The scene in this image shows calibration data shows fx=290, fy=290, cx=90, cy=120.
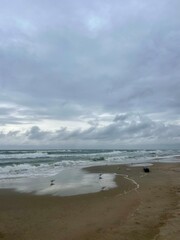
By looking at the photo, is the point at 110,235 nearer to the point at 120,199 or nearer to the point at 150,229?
the point at 150,229

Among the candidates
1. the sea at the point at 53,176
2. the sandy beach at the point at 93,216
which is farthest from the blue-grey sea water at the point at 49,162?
the sandy beach at the point at 93,216

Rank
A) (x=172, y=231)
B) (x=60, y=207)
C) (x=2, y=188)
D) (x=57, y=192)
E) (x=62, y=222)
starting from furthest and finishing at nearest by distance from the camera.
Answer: (x=2, y=188) < (x=57, y=192) < (x=60, y=207) < (x=62, y=222) < (x=172, y=231)

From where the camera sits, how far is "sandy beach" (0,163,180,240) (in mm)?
7318

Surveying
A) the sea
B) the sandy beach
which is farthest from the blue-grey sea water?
the sandy beach

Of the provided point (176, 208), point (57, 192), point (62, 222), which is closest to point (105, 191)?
point (57, 192)

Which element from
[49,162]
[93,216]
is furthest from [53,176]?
[49,162]

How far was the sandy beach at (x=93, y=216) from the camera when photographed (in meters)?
7.32

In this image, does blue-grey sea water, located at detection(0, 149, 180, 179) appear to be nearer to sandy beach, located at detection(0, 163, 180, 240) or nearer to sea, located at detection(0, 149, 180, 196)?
sea, located at detection(0, 149, 180, 196)

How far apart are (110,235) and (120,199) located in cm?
476

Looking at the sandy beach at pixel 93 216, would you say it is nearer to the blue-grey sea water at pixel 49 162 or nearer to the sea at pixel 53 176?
the sea at pixel 53 176

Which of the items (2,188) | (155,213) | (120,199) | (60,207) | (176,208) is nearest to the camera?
(155,213)

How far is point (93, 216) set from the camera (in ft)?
30.1

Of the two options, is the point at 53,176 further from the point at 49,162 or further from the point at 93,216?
the point at 49,162

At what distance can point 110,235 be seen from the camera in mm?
7168
